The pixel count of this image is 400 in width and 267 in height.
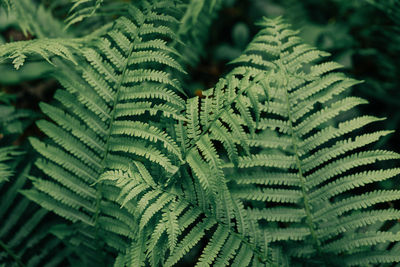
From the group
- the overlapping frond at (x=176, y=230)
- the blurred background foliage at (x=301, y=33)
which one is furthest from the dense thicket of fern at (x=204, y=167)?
the blurred background foliage at (x=301, y=33)

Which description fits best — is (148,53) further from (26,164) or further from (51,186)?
(26,164)

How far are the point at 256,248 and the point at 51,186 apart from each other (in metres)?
0.86

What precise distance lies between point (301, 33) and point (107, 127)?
1.57 meters

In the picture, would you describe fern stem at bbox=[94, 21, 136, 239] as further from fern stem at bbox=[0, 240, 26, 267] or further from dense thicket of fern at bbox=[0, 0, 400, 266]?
fern stem at bbox=[0, 240, 26, 267]

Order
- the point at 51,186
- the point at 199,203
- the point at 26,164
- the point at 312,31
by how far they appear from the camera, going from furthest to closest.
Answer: the point at 312,31 < the point at 26,164 < the point at 51,186 < the point at 199,203

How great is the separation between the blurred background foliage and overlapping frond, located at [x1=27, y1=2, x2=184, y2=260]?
1.51 feet

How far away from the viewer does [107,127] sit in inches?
55.4

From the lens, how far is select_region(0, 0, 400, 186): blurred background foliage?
6.70 ft

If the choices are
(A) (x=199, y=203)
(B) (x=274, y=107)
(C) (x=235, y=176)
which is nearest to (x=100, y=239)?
(A) (x=199, y=203)

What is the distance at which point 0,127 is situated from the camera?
1679 millimetres

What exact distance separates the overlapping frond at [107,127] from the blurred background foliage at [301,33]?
459mm

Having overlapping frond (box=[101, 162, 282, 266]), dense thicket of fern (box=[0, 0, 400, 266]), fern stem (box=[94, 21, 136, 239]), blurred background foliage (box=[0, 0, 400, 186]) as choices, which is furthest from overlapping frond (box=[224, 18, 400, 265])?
blurred background foliage (box=[0, 0, 400, 186])

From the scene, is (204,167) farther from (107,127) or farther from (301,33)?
(301,33)

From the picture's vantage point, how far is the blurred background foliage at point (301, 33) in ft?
6.70
